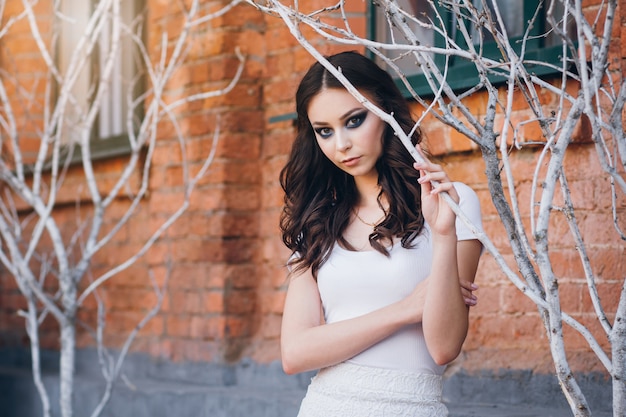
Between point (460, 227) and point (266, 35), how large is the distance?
99.4 inches

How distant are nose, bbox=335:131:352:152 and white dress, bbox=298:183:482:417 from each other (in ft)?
0.94

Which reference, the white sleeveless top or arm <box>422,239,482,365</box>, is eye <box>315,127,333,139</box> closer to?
the white sleeveless top

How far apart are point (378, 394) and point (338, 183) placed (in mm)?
702

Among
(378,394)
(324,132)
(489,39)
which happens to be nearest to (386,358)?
(378,394)

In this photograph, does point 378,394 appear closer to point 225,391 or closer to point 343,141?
point 343,141

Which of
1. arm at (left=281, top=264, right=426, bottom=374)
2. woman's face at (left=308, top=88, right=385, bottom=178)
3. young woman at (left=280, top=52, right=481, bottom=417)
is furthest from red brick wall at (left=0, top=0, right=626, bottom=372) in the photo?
arm at (left=281, top=264, right=426, bottom=374)

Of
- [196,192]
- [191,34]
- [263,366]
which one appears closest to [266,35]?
[191,34]

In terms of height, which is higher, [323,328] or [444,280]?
[444,280]

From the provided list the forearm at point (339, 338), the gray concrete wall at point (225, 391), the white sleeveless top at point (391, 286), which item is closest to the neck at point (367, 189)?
the white sleeveless top at point (391, 286)

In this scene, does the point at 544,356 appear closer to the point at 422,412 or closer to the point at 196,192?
the point at 422,412

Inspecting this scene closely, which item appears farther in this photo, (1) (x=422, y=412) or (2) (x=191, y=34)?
(2) (x=191, y=34)

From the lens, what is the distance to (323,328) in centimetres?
263

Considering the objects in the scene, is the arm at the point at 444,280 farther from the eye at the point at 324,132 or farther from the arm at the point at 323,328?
the eye at the point at 324,132

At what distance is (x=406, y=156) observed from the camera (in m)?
2.77
